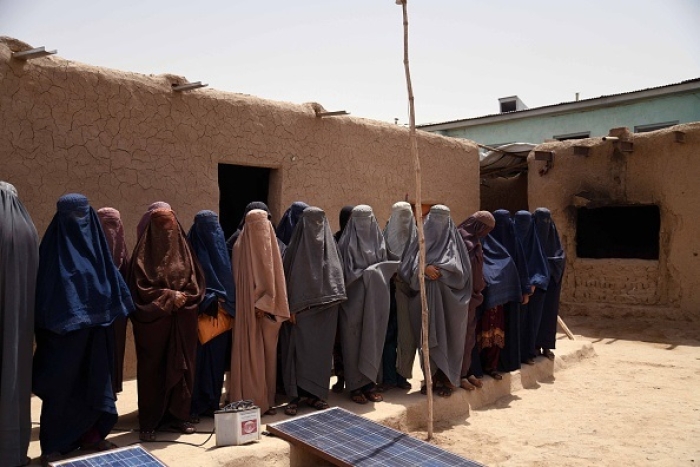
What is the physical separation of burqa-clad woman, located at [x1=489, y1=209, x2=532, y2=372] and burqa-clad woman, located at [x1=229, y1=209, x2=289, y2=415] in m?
2.52

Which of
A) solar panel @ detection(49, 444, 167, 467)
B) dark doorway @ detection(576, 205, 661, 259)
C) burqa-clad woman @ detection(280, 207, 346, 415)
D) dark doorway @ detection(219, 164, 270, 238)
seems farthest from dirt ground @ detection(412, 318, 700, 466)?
dark doorway @ detection(219, 164, 270, 238)

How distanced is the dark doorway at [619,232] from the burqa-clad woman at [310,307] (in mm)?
7184

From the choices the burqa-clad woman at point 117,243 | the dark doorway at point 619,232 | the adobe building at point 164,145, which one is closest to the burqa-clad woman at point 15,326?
the burqa-clad woman at point 117,243

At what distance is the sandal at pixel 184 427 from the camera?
378 centimetres

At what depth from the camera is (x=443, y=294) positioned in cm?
492

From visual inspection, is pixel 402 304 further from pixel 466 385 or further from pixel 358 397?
pixel 466 385

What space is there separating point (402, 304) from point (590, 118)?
37.5ft

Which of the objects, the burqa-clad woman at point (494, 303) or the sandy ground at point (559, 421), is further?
the burqa-clad woman at point (494, 303)

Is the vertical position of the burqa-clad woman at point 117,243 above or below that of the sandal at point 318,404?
above

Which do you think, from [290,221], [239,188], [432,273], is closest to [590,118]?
[239,188]

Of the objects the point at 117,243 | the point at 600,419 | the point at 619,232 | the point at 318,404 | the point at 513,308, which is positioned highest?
the point at 117,243

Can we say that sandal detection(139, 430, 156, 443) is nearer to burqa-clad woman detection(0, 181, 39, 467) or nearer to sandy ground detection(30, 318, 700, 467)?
sandy ground detection(30, 318, 700, 467)

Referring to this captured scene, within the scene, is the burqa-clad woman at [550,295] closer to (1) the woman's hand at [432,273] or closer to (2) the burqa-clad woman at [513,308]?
(2) the burqa-clad woman at [513,308]

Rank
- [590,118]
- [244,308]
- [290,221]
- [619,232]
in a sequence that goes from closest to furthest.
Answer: [244,308]
[290,221]
[619,232]
[590,118]
